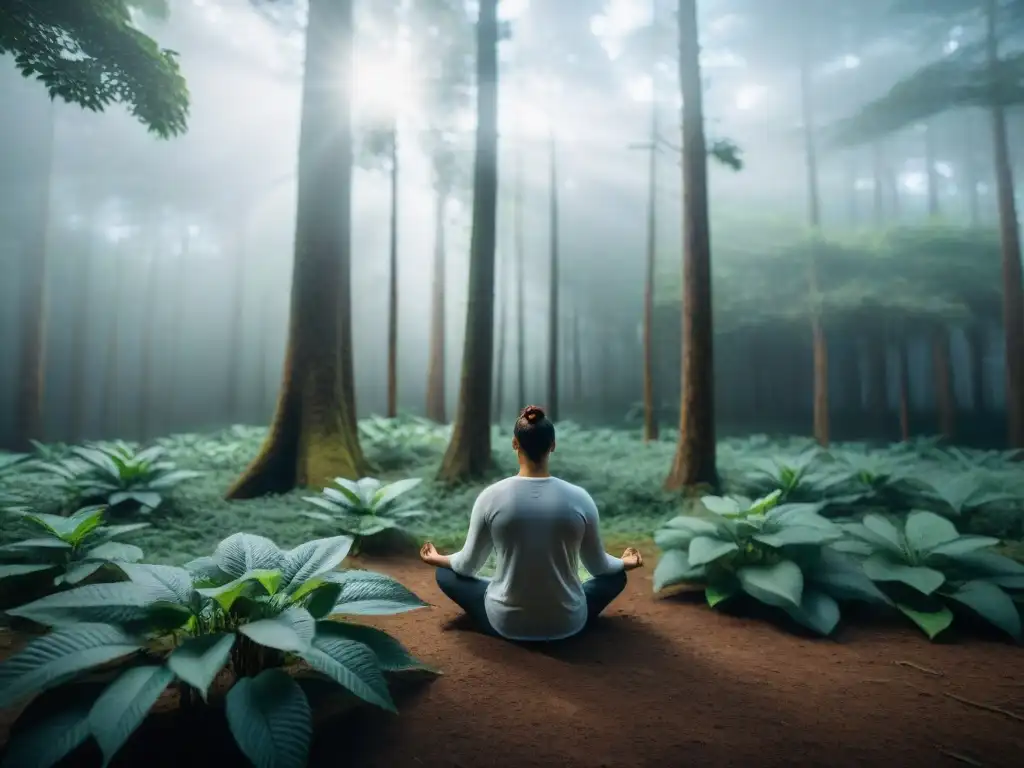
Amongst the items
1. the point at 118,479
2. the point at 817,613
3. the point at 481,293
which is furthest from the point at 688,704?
the point at 481,293

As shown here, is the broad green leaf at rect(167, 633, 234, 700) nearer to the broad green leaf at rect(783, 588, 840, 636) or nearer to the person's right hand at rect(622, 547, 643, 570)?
the person's right hand at rect(622, 547, 643, 570)

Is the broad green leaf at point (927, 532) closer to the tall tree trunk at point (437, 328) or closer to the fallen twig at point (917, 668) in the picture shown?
the fallen twig at point (917, 668)

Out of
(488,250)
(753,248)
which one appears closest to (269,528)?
(488,250)

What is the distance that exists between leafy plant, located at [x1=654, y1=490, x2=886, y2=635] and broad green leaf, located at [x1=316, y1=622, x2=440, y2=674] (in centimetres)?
185

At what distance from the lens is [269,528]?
507 cm

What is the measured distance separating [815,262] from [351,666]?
1620 centimetres

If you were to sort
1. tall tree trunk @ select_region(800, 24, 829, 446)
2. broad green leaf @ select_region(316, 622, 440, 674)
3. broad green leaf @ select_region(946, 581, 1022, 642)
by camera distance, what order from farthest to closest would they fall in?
tall tree trunk @ select_region(800, 24, 829, 446)
broad green leaf @ select_region(946, 581, 1022, 642)
broad green leaf @ select_region(316, 622, 440, 674)

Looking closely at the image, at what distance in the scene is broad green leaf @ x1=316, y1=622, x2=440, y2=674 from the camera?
6.44 feet

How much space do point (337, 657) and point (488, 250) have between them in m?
6.78

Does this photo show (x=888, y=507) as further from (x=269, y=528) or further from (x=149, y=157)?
(x=149, y=157)

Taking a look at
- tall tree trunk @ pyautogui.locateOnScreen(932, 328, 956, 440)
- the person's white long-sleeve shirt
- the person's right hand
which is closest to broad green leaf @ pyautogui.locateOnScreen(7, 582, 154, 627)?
the person's white long-sleeve shirt

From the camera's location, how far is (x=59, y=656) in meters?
1.54

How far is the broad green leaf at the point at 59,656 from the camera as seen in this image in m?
1.41

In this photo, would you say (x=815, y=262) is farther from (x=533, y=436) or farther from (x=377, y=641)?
(x=377, y=641)
